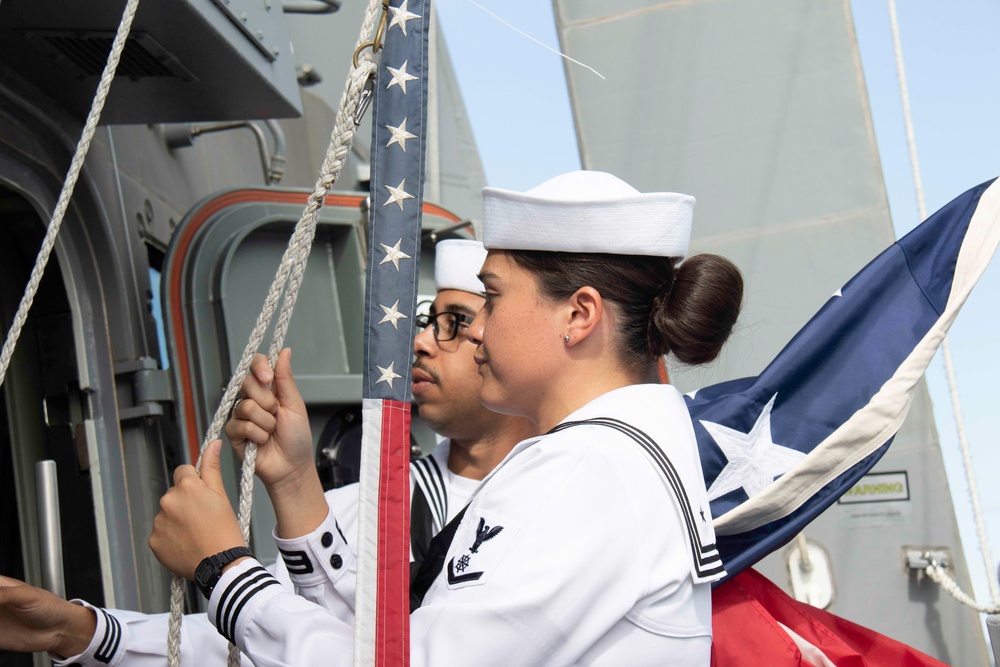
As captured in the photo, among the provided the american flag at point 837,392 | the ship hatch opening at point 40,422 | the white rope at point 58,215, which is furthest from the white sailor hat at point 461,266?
the white rope at point 58,215

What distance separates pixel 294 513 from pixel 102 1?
1220mm

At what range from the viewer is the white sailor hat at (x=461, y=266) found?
8.79 feet

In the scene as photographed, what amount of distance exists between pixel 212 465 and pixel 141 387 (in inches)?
66.4

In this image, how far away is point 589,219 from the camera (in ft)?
4.77

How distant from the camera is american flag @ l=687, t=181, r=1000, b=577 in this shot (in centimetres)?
182

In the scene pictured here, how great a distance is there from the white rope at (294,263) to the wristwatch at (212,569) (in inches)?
2.8

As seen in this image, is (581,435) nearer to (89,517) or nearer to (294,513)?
(294,513)

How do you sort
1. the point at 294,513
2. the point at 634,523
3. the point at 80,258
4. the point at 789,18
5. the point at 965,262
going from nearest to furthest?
the point at 634,523 < the point at 294,513 < the point at 965,262 < the point at 80,258 < the point at 789,18

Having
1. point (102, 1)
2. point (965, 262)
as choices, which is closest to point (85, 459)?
point (102, 1)

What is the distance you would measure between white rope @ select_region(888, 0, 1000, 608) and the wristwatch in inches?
89.7

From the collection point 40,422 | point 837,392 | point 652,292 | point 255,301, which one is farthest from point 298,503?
point 255,301

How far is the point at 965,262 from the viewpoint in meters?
1.98

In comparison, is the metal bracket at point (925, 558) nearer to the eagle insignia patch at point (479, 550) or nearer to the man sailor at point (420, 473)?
the man sailor at point (420, 473)

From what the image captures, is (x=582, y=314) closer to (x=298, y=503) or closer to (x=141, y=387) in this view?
(x=298, y=503)
